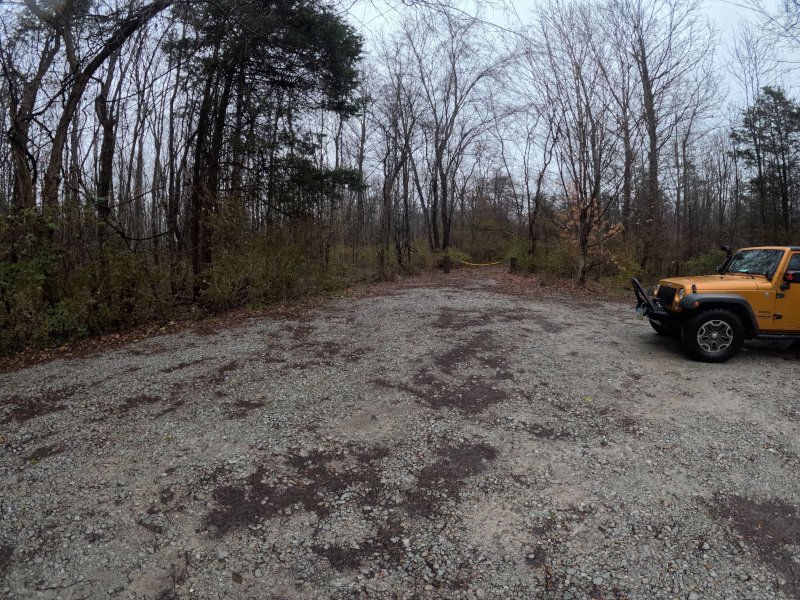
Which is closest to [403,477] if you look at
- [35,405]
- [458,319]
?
[35,405]

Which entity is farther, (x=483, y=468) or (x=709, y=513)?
(x=483, y=468)

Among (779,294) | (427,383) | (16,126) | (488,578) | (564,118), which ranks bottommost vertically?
(488,578)

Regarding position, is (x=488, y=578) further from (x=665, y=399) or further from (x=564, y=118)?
(x=564, y=118)

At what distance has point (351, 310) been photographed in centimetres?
1011

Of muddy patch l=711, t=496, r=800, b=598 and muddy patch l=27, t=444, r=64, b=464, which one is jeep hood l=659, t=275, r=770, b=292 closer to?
muddy patch l=711, t=496, r=800, b=598

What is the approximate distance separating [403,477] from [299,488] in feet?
2.48

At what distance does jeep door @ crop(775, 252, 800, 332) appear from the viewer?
19.1 feet

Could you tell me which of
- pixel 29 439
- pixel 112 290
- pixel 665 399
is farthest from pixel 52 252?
pixel 665 399

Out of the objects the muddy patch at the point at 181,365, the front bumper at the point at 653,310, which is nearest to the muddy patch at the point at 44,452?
the muddy patch at the point at 181,365

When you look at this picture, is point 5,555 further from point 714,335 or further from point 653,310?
point 714,335

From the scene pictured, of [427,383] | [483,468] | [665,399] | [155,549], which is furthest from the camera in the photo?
[427,383]

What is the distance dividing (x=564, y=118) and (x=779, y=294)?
9409 millimetres

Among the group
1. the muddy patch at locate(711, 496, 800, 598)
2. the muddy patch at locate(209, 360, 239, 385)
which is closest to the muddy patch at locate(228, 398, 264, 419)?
the muddy patch at locate(209, 360, 239, 385)

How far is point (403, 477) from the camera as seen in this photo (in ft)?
10.7
